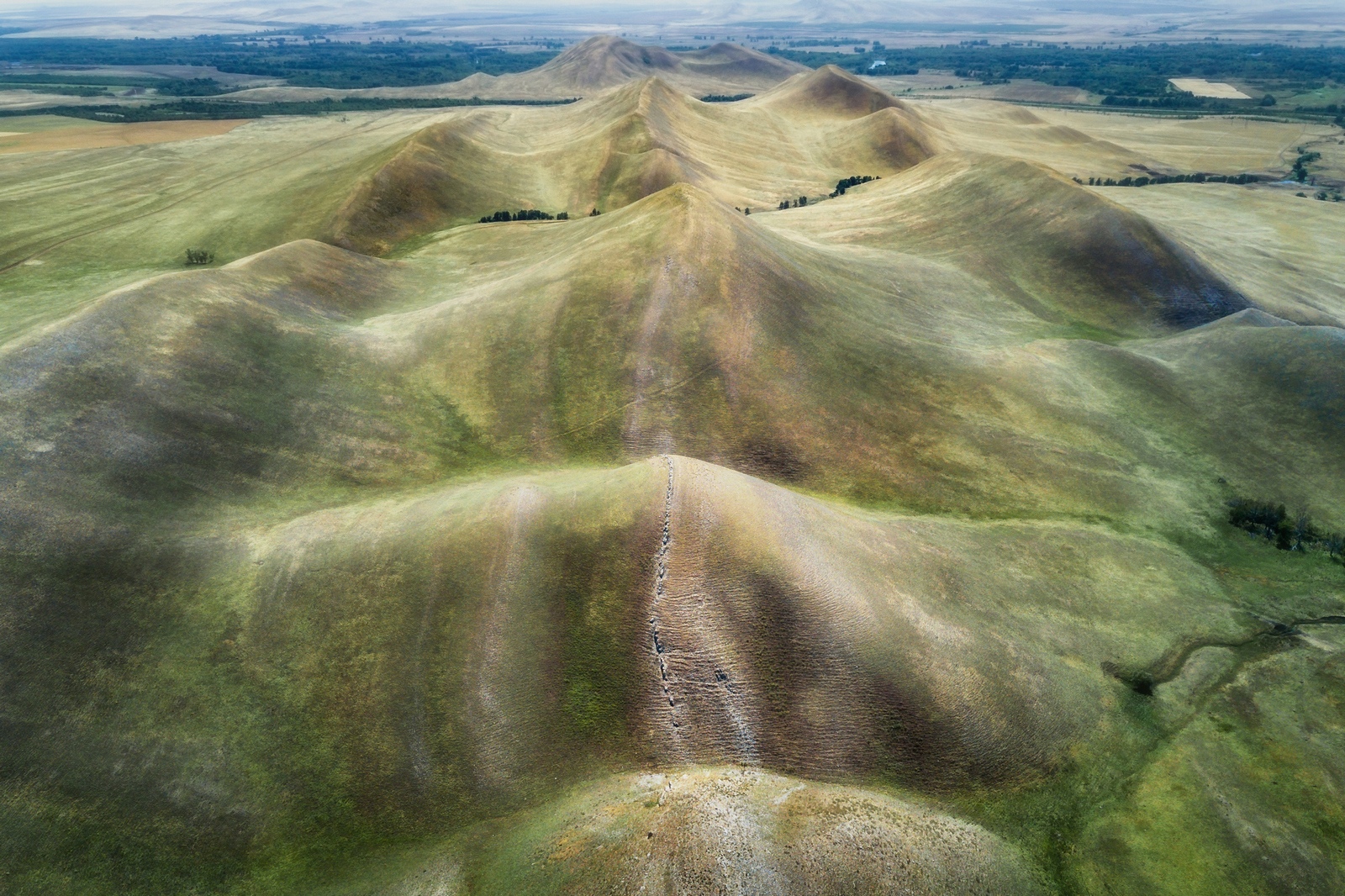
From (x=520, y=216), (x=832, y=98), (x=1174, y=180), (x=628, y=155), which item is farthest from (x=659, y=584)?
(x=832, y=98)

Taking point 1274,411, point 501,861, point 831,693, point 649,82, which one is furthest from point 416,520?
point 649,82

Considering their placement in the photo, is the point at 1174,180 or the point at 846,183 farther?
the point at 1174,180

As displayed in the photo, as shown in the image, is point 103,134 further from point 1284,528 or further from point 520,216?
point 1284,528

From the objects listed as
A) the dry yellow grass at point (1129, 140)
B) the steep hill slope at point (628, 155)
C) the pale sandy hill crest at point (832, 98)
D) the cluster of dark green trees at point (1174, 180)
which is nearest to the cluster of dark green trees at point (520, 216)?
the steep hill slope at point (628, 155)

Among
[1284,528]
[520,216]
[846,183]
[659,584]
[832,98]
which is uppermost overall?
[832,98]

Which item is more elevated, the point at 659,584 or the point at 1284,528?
the point at 659,584

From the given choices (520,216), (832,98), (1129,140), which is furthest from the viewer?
(832,98)

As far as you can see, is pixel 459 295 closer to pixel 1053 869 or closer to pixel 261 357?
pixel 261 357

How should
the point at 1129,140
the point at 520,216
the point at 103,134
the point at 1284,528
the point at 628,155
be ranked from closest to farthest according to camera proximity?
Result: the point at 1284,528 → the point at 520,216 → the point at 628,155 → the point at 103,134 → the point at 1129,140

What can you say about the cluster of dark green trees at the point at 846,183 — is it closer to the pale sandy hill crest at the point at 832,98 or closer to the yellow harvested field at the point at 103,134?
the pale sandy hill crest at the point at 832,98
